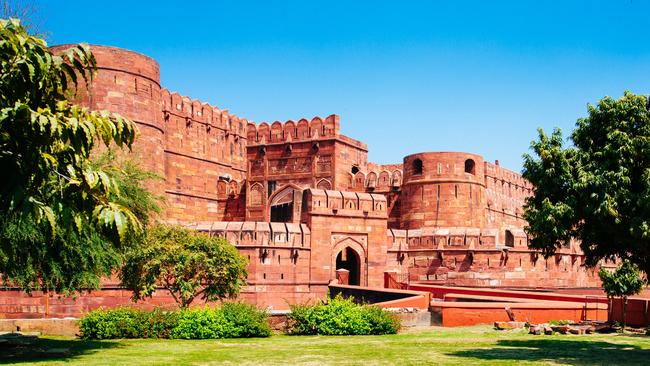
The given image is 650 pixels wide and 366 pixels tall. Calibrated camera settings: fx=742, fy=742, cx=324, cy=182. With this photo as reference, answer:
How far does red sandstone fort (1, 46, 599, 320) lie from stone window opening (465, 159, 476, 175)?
0.18ft

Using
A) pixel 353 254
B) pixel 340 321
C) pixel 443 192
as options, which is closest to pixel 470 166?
pixel 443 192

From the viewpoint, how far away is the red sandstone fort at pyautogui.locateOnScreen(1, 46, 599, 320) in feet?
98.2

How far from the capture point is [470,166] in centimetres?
3806

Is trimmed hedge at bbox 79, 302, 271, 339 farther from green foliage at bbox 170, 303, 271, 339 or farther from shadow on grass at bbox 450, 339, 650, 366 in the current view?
shadow on grass at bbox 450, 339, 650, 366

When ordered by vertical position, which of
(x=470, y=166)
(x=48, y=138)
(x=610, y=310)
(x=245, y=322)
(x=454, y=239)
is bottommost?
Result: (x=245, y=322)

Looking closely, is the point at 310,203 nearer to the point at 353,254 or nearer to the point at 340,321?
the point at 353,254

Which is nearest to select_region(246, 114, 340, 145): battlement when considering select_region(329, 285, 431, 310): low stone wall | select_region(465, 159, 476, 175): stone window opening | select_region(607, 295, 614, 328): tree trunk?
select_region(465, 159, 476, 175): stone window opening

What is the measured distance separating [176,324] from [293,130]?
2701cm

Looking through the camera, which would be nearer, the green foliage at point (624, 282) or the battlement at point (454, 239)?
the green foliage at point (624, 282)

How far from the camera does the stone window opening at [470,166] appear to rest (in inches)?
1487

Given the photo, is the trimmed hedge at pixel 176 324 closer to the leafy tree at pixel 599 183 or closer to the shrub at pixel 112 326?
the shrub at pixel 112 326

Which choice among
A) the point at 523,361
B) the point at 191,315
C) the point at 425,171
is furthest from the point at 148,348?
the point at 425,171

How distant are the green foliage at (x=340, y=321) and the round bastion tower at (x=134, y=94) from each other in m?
14.4

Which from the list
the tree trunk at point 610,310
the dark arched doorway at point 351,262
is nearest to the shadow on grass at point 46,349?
the tree trunk at point 610,310
